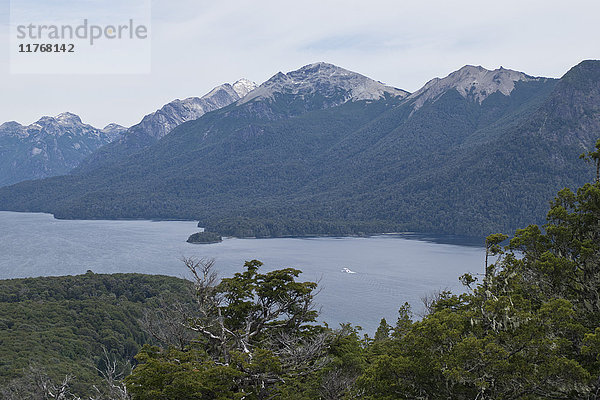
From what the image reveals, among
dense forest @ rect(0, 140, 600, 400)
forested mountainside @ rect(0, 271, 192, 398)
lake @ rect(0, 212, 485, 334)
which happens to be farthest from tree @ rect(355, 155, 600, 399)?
lake @ rect(0, 212, 485, 334)

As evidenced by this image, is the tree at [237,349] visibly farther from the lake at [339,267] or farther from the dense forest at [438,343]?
the lake at [339,267]

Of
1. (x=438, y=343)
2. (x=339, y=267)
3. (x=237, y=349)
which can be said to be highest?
(x=438, y=343)

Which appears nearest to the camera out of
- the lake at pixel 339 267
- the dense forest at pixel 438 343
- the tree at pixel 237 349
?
the dense forest at pixel 438 343

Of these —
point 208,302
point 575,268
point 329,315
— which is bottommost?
point 329,315

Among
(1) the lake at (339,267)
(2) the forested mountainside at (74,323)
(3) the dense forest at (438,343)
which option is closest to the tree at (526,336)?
(3) the dense forest at (438,343)

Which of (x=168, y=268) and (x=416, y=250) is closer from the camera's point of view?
(x=168, y=268)

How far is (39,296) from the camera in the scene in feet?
333

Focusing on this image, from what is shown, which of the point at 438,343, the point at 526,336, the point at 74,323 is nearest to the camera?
the point at 526,336

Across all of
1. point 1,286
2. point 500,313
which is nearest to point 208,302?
point 500,313

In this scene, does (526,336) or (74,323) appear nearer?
(526,336)

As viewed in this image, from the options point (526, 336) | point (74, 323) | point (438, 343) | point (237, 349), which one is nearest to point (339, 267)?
point (74, 323)

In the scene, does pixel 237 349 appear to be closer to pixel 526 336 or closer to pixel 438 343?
pixel 438 343

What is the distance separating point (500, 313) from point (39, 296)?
101872 millimetres

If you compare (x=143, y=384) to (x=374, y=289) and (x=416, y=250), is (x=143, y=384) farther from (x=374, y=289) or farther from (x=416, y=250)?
(x=416, y=250)
